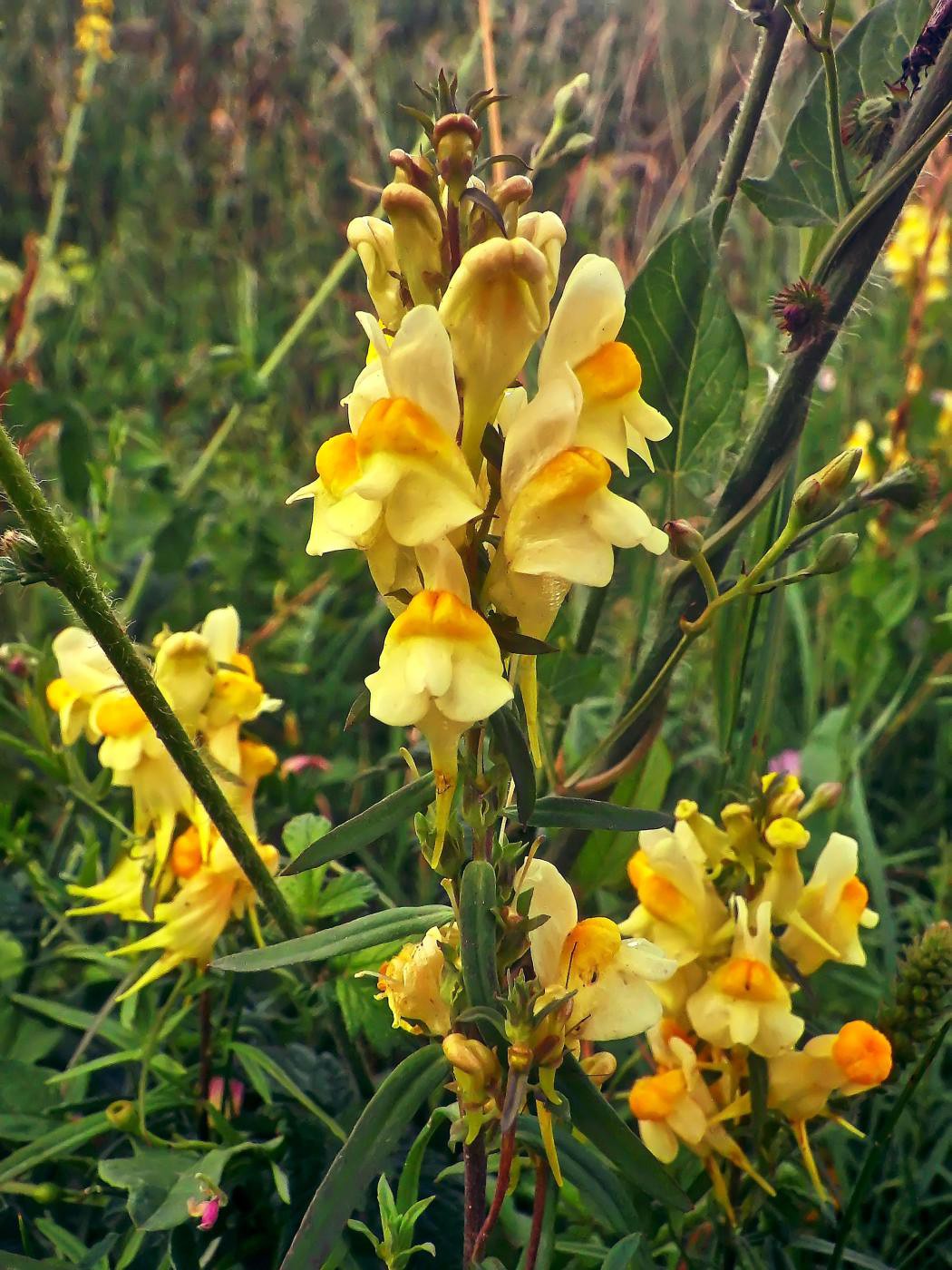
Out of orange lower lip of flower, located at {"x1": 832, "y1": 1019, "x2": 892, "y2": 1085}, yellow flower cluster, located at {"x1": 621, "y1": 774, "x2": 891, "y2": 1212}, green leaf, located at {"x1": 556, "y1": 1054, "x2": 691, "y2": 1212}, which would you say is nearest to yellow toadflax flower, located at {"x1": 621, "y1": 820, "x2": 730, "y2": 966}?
yellow flower cluster, located at {"x1": 621, "y1": 774, "x2": 891, "y2": 1212}

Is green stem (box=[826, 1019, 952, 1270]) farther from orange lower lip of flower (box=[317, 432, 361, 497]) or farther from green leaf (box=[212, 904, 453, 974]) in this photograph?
orange lower lip of flower (box=[317, 432, 361, 497])

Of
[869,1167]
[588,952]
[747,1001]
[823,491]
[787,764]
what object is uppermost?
[823,491]

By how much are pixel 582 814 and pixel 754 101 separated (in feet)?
1.76

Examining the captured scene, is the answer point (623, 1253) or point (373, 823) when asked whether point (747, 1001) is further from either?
point (373, 823)

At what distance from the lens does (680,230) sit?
816 mm

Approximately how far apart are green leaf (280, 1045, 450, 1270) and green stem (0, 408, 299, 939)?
0.61 ft

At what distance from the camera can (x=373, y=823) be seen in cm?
60

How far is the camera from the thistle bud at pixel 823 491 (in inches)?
24.9

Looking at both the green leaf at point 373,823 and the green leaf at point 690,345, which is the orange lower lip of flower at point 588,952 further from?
the green leaf at point 690,345

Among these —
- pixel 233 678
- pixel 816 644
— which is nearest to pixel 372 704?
pixel 233 678

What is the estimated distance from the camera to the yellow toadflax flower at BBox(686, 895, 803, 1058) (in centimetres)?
73

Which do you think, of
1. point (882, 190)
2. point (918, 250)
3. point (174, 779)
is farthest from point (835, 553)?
point (918, 250)

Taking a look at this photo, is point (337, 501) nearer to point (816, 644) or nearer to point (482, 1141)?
point (482, 1141)

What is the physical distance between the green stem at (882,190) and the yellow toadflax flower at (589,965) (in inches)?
18.2
